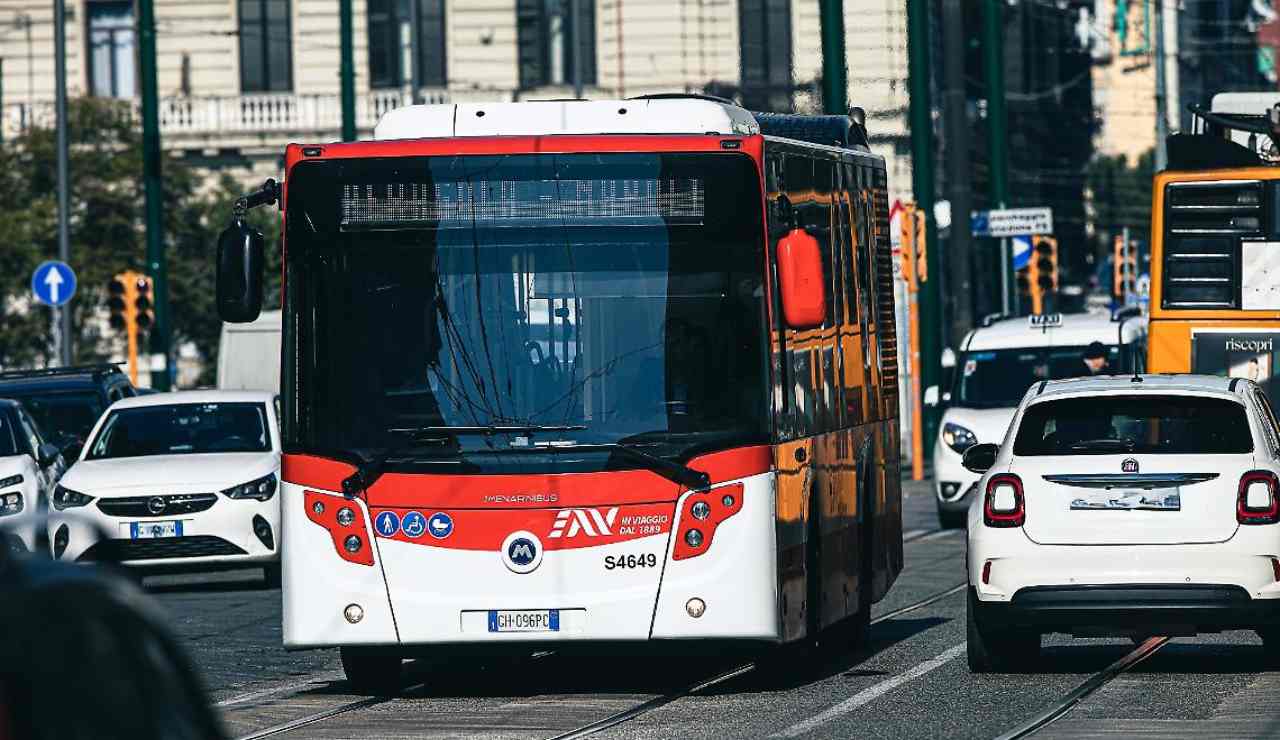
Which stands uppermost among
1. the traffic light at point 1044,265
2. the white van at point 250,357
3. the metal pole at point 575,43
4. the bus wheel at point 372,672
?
the metal pole at point 575,43

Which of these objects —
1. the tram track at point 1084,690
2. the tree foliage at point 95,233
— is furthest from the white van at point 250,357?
the tram track at point 1084,690

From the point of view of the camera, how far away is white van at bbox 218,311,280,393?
1597 inches

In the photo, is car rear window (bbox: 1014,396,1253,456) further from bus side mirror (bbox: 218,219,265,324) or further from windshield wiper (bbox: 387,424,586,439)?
bus side mirror (bbox: 218,219,265,324)

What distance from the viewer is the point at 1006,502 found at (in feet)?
49.5

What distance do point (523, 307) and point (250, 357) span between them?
88.4ft

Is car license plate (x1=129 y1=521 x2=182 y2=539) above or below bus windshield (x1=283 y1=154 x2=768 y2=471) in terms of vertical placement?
below

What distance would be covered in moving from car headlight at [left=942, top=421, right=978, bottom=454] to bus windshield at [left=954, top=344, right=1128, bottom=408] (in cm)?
62

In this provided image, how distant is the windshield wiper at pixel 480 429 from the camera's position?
14102 millimetres

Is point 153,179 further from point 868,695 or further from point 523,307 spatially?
point 868,695

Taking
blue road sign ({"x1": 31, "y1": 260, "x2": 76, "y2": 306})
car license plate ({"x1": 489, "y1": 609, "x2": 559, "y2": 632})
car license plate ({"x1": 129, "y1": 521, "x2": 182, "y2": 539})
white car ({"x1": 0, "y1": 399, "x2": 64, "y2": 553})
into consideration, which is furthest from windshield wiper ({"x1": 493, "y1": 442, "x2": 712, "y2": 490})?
blue road sign ({"x1": 31, "y1": 260, "x2": 76, "y2": 306})

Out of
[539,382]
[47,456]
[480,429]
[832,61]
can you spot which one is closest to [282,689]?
[480,429]

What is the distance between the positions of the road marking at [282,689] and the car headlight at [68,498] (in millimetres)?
7073

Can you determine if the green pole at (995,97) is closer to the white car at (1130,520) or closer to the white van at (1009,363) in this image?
the white van at (1009,363)

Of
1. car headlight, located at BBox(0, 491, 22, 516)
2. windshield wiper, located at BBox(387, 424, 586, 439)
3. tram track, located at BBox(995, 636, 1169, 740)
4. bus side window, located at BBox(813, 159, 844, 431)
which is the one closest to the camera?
tram track, located at BBox(995, 636, 1169, 740)
